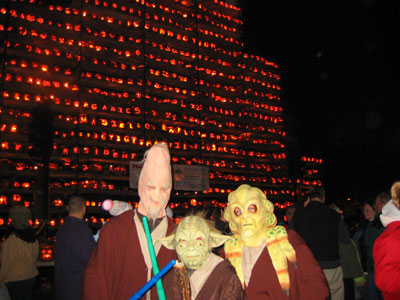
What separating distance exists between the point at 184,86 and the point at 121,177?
6107 mm

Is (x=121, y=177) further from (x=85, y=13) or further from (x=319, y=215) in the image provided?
(x=319, y=215)

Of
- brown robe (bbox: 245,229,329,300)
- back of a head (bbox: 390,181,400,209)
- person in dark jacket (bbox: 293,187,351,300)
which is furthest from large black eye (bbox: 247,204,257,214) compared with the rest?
person in dark jacket (bbox: 293,187,351,300)

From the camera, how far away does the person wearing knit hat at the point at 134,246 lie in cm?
238

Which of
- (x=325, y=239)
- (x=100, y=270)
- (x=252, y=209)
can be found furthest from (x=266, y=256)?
(x=325, y=239)

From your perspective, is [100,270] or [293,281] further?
[293,281]

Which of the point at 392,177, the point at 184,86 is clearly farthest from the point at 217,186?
the point at 392,177

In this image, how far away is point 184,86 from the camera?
18.0 metres

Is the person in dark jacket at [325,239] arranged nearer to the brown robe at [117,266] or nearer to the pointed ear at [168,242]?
the brown robe at [117,266]

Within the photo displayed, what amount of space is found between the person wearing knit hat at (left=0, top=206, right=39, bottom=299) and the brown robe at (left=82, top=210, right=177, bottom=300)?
278 centimetres

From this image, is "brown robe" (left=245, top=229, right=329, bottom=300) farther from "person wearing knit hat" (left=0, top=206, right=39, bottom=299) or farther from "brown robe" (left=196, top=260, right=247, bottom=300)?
"person wearing knit hat" (left=0, top=206, right=39, bottom=299)

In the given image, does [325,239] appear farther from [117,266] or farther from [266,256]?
[117,266]

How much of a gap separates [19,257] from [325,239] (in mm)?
3967

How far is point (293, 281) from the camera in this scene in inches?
101

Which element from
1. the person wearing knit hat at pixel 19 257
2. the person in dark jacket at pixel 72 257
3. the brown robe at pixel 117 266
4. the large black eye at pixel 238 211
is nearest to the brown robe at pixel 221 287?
the brown robe at pixel 117 266
